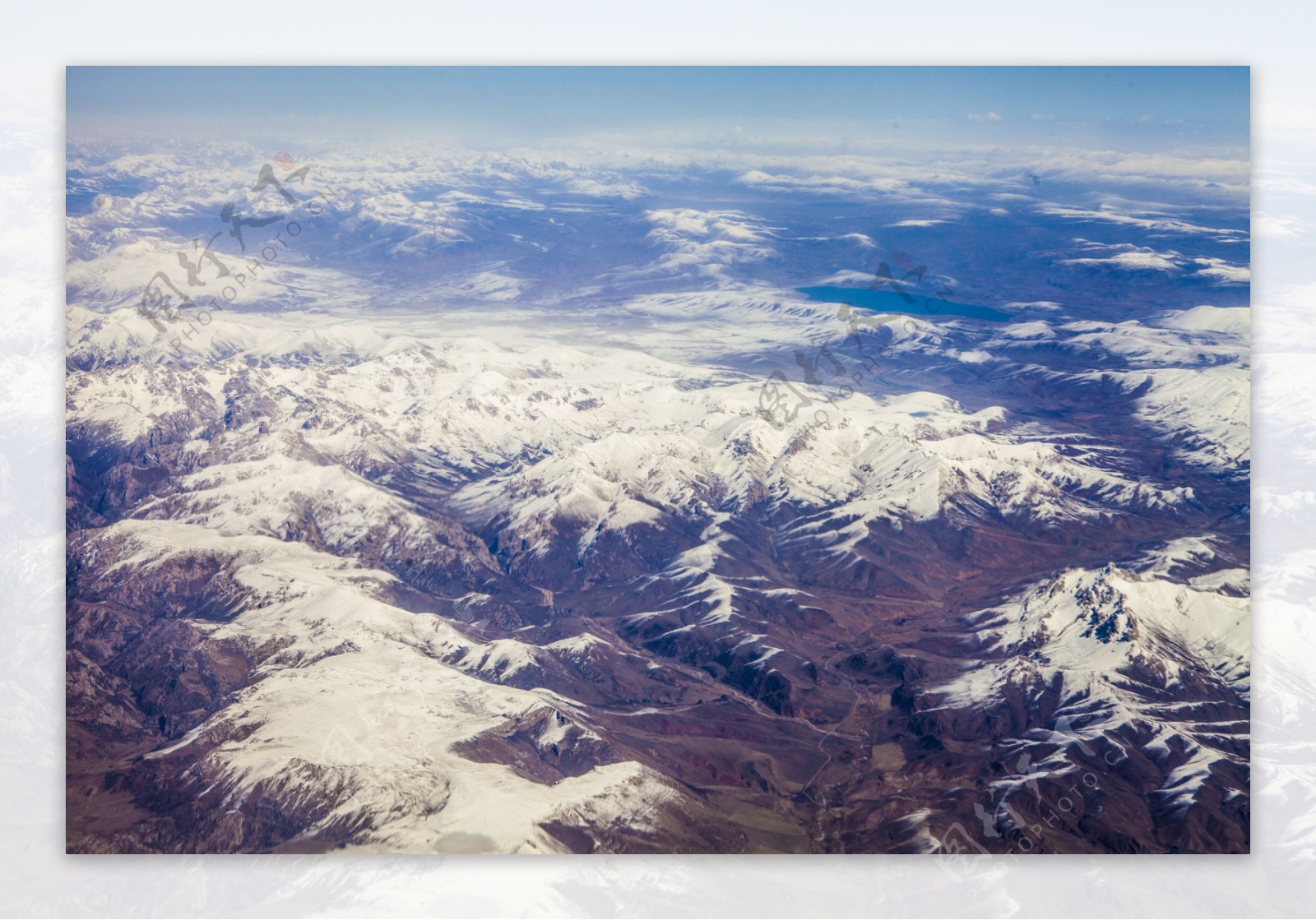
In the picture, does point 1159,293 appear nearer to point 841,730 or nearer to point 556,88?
point 841,730

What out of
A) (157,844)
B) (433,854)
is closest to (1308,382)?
(433,854)

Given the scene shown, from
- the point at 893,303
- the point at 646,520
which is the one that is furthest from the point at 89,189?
the point at 893,303

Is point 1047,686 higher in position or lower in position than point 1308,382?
lower

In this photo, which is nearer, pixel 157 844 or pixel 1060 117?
pixel 157 844

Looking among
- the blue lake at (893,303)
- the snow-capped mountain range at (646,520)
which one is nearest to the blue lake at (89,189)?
the snow-capped mountain range at (646,520)

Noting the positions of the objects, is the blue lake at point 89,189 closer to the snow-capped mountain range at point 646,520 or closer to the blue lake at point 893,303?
the snow-capped mountain range at point 646,520

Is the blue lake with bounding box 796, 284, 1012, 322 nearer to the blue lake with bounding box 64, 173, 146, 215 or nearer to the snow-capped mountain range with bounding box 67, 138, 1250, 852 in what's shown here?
the snow-capped mountain range with bounding box 67, 138, 1250, 852

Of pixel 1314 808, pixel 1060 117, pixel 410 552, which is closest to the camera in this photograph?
pixel 1314 808

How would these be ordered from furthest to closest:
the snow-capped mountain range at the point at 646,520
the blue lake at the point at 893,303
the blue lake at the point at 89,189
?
the blue lake at the point at 893,303 < the snow-capped mountain range at the point at 646,520 < the blue lake at the point at 89,189

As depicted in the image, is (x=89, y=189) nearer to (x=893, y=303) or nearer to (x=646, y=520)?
(x=646, y=520)
